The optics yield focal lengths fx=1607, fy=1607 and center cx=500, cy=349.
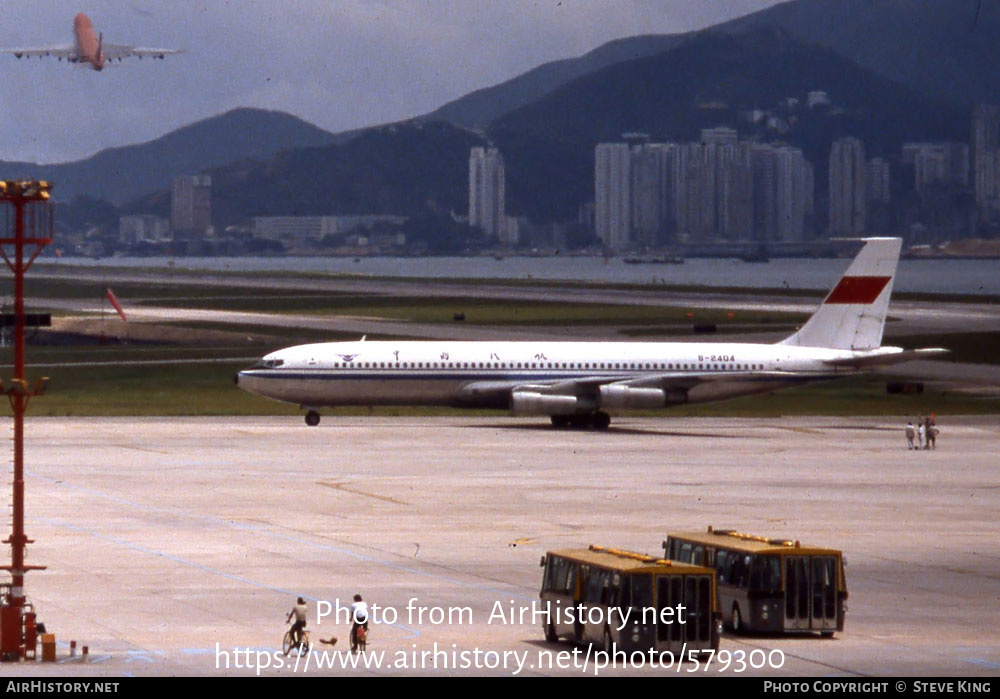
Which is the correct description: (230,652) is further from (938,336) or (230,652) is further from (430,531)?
(938,336)

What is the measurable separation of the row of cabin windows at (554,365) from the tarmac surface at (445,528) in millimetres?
3082

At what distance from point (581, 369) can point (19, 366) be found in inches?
2050

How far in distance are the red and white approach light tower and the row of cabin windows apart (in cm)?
4727

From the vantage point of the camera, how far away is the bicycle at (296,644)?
27.6 metres

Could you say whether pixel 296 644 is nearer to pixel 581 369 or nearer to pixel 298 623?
pixel 298 623

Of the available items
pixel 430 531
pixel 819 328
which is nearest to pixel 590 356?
pixel 819 328

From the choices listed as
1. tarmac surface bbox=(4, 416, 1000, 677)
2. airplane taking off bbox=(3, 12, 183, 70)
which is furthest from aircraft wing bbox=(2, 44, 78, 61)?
tarmac surface bbox=(4, 416, 1000, 677)

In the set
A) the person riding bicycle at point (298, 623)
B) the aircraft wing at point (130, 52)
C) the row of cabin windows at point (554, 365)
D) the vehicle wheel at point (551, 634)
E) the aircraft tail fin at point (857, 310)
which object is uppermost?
the aircraft wing at point (130, 52)

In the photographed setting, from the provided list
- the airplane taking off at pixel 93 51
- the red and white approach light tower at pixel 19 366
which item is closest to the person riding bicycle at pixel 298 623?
the red and white approach light tower at pixel 19 366

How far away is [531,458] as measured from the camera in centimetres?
6338

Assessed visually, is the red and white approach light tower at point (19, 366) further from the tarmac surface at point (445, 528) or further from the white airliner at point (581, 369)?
the white airliner at point (581, 369)

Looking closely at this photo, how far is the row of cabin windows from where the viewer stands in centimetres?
7631

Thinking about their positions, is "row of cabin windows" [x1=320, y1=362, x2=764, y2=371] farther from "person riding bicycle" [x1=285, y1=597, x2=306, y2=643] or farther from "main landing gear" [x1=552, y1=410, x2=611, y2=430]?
"person riding bicycle" [x1=285, y1=597, x2=306, y2=643]
